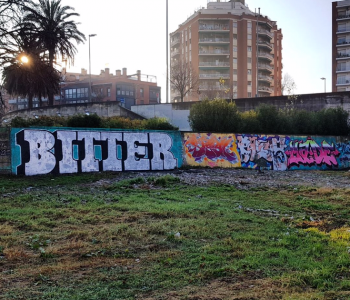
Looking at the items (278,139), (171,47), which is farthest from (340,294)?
(171,47)

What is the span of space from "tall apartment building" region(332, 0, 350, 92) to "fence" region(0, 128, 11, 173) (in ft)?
238

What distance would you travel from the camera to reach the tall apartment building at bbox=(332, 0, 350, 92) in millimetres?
77000

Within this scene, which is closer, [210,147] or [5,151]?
[5,151]

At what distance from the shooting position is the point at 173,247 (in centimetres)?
679

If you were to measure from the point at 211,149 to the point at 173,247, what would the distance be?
17.6m

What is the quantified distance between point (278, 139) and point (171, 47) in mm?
71843

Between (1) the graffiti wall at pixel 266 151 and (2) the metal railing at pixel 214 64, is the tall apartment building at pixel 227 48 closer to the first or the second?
(2) the metal railing at pixel 214 64

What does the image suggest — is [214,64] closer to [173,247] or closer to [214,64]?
[214,64]

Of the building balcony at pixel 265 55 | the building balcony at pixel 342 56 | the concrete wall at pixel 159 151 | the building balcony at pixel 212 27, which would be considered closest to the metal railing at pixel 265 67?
the building balcony at pixel 265 55

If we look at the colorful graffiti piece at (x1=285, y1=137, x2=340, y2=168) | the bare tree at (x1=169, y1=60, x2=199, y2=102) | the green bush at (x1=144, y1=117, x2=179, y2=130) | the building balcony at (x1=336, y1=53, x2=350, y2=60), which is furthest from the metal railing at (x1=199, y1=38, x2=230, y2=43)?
→ the green bush at (x1=144, y1=117, x2=179, y2=130)

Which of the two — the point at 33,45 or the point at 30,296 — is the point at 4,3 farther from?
the point at 30,296

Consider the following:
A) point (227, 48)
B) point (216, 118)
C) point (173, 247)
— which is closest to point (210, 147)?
point (216, 118)

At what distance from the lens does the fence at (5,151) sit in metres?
16.6

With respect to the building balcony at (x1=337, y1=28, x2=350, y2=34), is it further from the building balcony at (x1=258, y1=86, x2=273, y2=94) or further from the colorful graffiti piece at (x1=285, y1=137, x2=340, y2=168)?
the colorful graffiti piece at (x1=285, y1=137, x2=340, y2=168)
